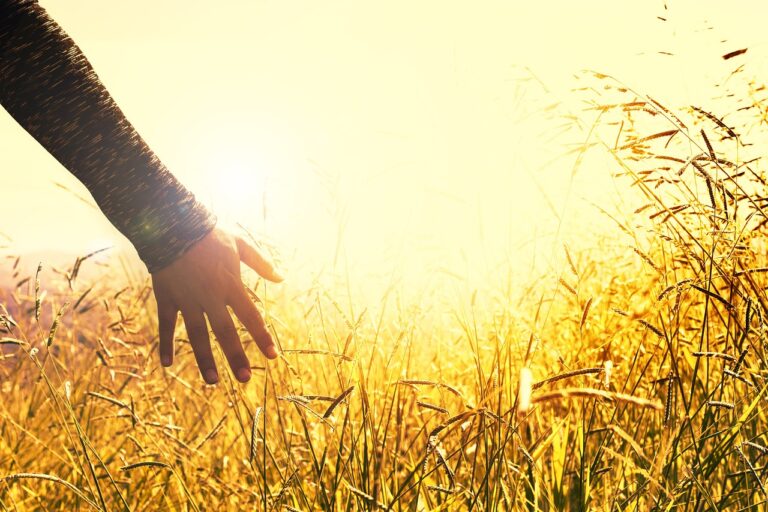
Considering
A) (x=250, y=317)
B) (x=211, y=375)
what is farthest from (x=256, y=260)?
(x=211, y=375)

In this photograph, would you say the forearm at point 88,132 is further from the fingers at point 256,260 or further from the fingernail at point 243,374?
the fingernail at point 243,374

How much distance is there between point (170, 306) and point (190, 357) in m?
2.04

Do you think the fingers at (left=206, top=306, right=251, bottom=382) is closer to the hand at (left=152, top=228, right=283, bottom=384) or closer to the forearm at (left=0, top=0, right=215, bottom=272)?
the hand at (left=152, top=228, right=283, bottom=384)

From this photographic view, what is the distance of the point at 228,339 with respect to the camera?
3.76ft

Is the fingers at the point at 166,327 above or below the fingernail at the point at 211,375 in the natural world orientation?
above

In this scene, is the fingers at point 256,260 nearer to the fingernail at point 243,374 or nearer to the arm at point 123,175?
the arm at point 123,175

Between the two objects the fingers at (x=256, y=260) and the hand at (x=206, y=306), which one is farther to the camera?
the fingers at (x=256, y=260)

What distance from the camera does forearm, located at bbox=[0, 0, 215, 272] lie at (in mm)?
1121

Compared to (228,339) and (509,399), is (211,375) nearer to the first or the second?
(228,339)

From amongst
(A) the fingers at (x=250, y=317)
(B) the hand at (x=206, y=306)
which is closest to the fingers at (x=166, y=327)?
(B) the hand at (x=206, y=306)

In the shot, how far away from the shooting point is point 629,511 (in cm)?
102

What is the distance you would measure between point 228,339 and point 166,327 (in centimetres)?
13

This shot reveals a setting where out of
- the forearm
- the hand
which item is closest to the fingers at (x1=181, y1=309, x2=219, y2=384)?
the hand

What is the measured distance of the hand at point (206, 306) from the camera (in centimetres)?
114
